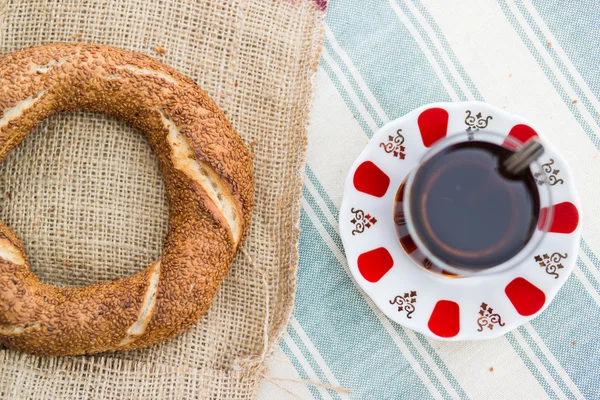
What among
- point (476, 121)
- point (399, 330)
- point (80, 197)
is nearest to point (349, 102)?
point (476, 121)

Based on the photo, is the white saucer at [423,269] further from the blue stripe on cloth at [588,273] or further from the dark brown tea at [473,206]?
the blue stripe on cloth at [588,273]

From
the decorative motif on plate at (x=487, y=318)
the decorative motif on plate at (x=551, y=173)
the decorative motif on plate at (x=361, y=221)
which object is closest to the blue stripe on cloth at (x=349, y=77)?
the decorative motif on plate at (x=361, y=221)

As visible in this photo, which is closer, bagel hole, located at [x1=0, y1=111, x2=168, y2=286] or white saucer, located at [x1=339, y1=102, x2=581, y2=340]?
white saucer, located at [x1=339, y1=102, x2=581, y2=340]

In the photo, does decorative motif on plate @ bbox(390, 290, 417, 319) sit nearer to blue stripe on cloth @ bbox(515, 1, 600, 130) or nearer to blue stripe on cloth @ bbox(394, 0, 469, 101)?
blue stripe on cloth @ bbox(394, 0, 469, 101)

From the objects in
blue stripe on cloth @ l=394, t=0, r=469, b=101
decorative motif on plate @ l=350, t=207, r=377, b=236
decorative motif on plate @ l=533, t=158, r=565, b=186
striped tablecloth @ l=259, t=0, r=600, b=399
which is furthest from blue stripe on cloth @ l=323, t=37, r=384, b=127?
decorative motif on plate @ l=533, t=158, r=565, b=186

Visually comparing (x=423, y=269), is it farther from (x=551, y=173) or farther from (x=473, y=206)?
(x=551, y=173)
